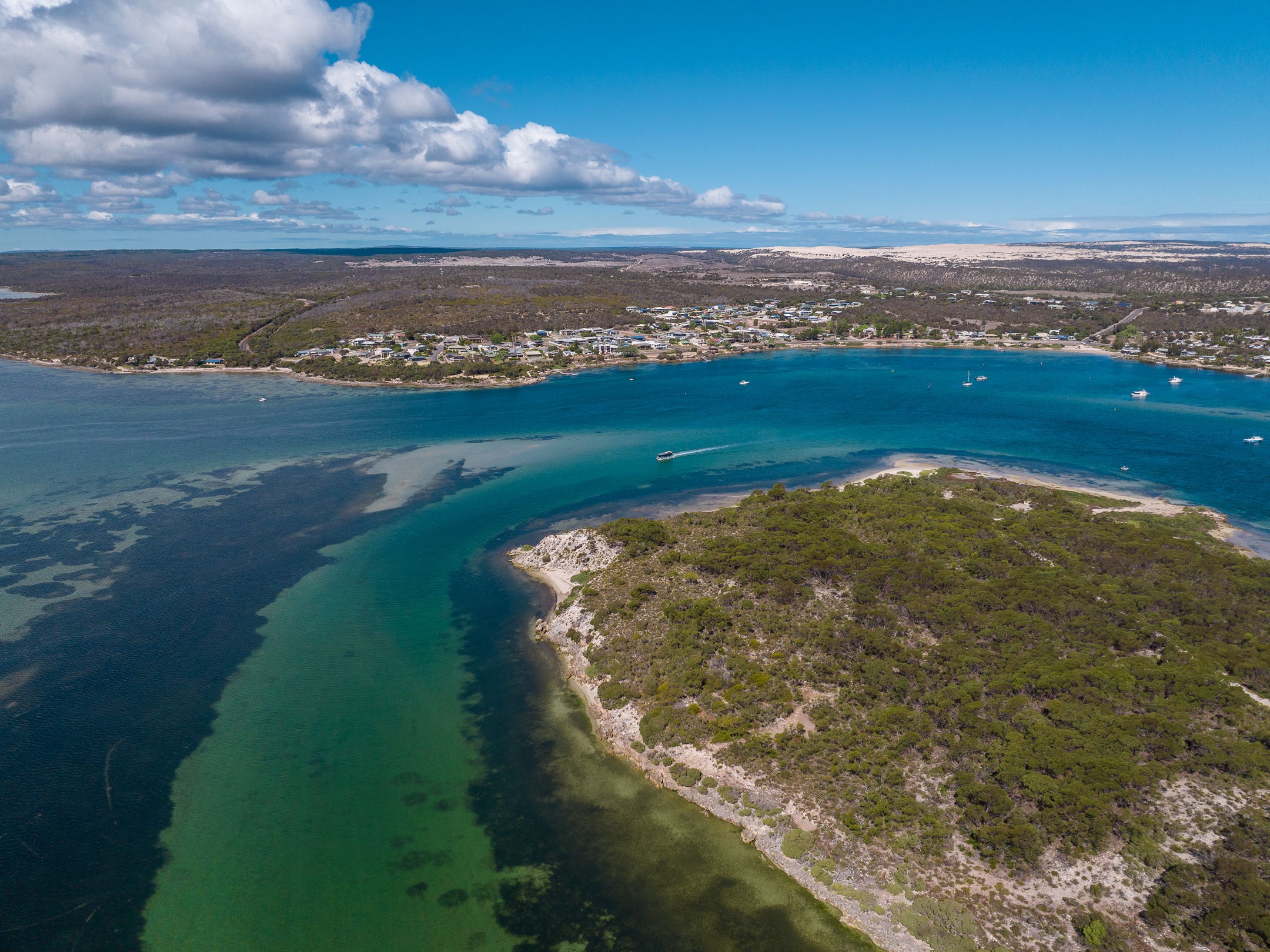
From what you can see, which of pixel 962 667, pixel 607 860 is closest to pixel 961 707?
pixel 962 667

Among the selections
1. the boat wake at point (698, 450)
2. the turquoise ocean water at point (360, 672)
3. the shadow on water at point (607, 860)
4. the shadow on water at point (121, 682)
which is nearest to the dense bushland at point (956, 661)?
the shadow on water at point (607, 860)

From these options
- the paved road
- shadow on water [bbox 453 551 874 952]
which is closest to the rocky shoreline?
shadow on water [bbox 453 551 874 952]

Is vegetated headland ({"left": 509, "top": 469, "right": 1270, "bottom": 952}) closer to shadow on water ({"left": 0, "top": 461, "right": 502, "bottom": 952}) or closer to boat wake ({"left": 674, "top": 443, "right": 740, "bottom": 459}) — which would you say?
shadow on water ({"left": 0, "top": 461, "right": 502, "bottom": 952})

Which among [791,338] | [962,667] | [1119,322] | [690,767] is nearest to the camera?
[690,767]

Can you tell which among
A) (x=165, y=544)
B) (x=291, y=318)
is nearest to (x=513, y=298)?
(x=291, y=318)

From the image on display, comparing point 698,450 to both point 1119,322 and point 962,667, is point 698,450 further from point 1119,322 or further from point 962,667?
point 1119,322

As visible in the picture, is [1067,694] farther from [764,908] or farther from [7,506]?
[7,506]

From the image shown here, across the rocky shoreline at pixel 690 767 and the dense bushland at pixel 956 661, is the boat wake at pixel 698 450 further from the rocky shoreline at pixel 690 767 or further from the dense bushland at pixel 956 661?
the rocky shoreline at pixel 690 767

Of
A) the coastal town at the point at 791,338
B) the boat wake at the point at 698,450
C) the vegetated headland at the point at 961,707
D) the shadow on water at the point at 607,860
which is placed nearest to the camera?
the vegetated headland at the point at 961,707
